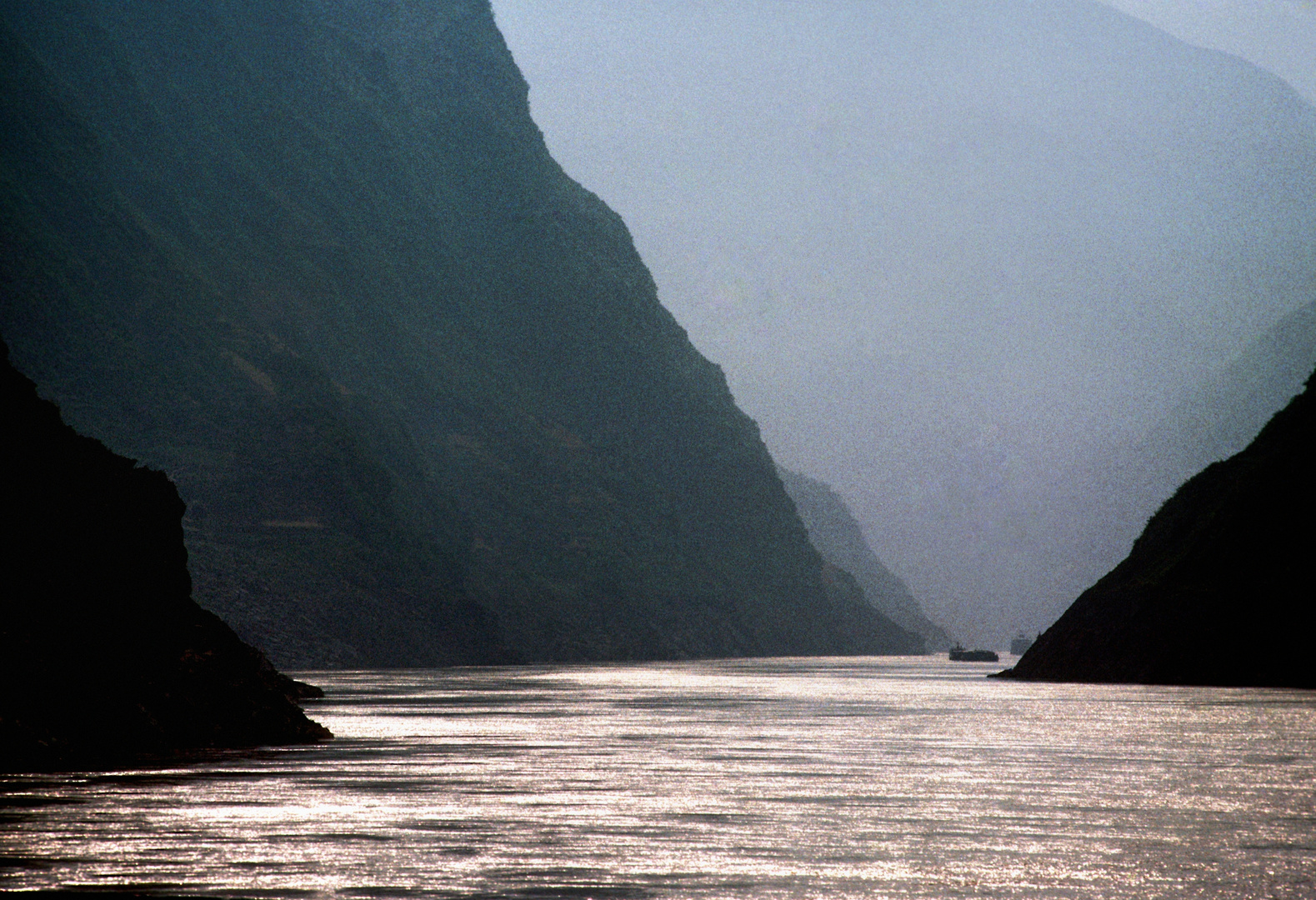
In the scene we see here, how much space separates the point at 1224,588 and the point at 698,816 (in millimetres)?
72632

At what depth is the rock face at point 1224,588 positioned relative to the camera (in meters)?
84.6

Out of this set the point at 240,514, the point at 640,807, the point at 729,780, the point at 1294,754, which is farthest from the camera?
the point at 240,514

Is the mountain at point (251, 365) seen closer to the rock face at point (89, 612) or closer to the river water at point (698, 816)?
the rock face at point (89, 612)

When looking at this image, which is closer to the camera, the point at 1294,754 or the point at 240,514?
the point at 1294,754

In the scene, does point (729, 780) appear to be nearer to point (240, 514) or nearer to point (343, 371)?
point (240, 514)

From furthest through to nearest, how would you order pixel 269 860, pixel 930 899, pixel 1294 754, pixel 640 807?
1. pixel 1294 754
2. pixel 640 807
3. pixel 269 860
4. pixel 930 899

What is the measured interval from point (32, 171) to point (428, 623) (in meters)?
61.0

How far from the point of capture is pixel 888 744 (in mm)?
39781

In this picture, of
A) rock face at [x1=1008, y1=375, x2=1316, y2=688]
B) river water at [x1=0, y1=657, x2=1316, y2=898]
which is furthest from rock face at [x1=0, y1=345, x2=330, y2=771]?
rock face at [x1=1008, y1=375, x2=1316, y2=688]

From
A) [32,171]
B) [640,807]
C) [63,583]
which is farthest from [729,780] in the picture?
[32,171]

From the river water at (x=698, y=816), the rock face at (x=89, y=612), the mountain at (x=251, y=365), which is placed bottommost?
the river water at (x=698, y=816)

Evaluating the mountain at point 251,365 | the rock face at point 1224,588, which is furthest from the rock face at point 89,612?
the mountain at point 251,365

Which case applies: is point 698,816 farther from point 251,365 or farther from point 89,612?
point 251,365

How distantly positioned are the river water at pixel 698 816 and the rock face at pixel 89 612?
2575 mm
